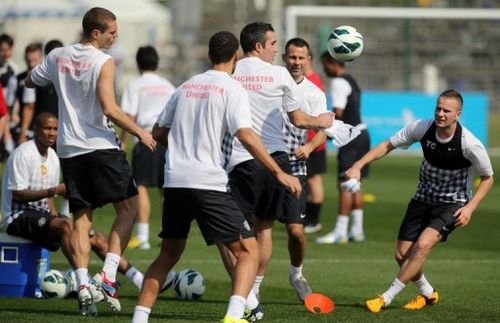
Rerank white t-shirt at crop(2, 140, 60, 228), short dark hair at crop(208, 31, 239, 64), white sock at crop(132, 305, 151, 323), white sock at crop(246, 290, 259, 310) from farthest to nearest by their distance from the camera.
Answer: white t-shirt at crop(2, 140, 60, 228) → white sock at crop(246, 290, 259, 310) → short dark hair at crop(208, 31, 239, 64) → white sock at crop(132, 305, 151, 323)

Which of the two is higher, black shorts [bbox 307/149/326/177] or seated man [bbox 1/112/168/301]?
seated man [bbox 1/112/168/301]

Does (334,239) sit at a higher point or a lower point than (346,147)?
lower

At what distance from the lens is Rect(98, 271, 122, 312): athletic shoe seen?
10.5 m

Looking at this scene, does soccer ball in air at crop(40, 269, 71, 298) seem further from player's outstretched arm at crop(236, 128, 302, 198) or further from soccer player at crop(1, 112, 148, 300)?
player's outstretched arm at crop(236, 128, 302, 198)

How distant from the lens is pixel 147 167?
16031 mm

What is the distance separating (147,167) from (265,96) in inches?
224

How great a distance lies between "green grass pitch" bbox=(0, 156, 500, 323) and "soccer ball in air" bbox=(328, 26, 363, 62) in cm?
221

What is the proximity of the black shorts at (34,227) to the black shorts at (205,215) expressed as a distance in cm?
239

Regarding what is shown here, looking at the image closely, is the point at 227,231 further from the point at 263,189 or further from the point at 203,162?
the point at 263,189

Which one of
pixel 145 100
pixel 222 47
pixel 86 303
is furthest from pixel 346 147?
pixel 222 47

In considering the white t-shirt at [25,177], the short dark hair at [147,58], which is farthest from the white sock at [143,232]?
the white t-shirt at [25,177]

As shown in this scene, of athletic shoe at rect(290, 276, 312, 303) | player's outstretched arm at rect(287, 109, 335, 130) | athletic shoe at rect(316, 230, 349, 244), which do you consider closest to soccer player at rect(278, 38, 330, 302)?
athletic shoe at rect(290, 276, 312, 303)

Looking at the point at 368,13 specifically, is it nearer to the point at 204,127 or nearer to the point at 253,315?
the point at 253,315

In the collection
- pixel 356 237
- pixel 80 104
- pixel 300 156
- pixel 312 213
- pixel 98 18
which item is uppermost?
pixel 98 18
